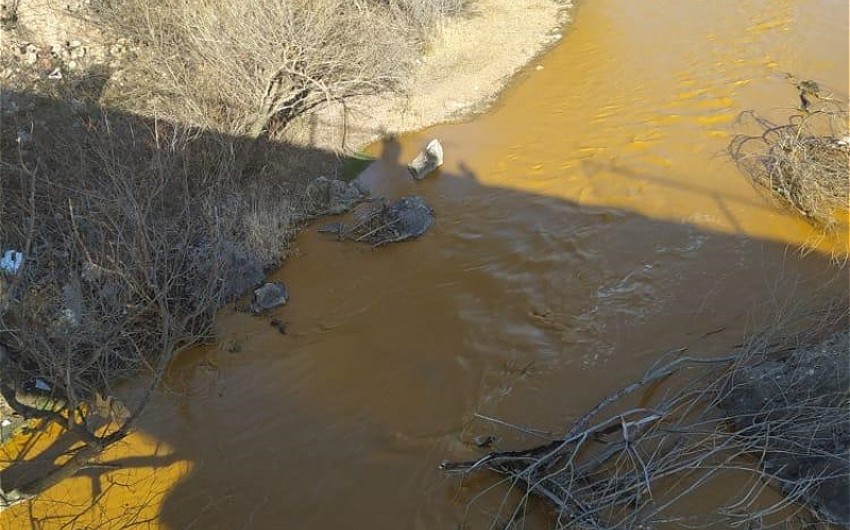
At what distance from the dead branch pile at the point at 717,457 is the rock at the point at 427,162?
220 inches

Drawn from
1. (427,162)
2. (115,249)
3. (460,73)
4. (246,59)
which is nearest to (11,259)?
(115,249)

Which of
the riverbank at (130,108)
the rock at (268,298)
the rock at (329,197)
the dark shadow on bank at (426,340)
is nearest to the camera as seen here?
the dark shadow on bank at (426,340)

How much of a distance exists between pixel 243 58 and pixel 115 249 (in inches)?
191

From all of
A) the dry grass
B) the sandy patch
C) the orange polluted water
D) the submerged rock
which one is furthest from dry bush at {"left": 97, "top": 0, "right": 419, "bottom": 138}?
the submerged rock

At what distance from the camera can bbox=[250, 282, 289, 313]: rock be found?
7562 mm

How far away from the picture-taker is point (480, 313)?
7145mm

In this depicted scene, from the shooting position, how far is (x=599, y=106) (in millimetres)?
10820

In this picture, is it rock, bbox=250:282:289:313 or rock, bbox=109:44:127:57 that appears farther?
rock, bbox=109:44:127:57

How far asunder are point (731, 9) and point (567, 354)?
1075 centimetres

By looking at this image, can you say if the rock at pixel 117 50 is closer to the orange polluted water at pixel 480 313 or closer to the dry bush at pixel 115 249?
the dry bush at pixel 115 249

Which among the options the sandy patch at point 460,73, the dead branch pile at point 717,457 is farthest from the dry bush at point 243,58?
the dead branch pile at point 717,457

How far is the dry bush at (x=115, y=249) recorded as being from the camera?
5.56 meters

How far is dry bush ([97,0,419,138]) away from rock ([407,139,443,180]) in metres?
2.12

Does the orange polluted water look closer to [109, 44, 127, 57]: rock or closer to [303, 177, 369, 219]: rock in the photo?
[303, 177, 369, 219]: rock
